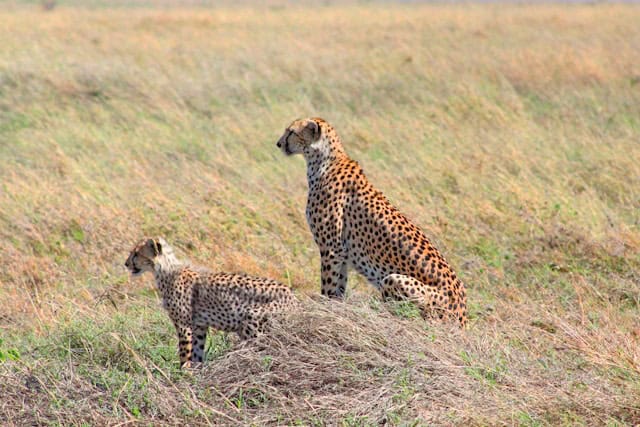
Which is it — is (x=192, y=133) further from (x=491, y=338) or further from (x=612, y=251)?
(x=491, y=338)

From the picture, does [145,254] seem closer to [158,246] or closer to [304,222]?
[158,246]

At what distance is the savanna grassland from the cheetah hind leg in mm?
114

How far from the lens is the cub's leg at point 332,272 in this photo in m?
5.29

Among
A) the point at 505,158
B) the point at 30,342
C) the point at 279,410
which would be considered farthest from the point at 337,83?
the point at 279,410

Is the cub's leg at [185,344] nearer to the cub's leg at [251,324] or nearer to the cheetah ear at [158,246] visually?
the cub's leg at [251,324]

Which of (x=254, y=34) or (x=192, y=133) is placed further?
(x=254, y=34)

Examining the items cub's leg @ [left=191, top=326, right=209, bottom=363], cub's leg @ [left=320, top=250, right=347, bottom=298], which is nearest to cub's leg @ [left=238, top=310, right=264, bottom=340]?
cub's leg @ [left=191, top=326, right=209, bottom=363]

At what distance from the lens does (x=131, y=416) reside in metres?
4.02

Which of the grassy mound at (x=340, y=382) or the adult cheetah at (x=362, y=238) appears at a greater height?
the adult cheetah at (x=362, y=238)

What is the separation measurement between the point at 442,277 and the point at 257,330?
919 millimetres

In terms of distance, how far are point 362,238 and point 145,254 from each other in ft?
3.55

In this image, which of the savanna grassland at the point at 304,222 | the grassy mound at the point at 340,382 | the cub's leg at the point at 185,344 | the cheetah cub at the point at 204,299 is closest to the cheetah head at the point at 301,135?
the savanna grassland at the point at 304,222

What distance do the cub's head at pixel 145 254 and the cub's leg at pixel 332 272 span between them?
83 cm

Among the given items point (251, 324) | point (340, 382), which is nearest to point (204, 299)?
point (251, 324)
